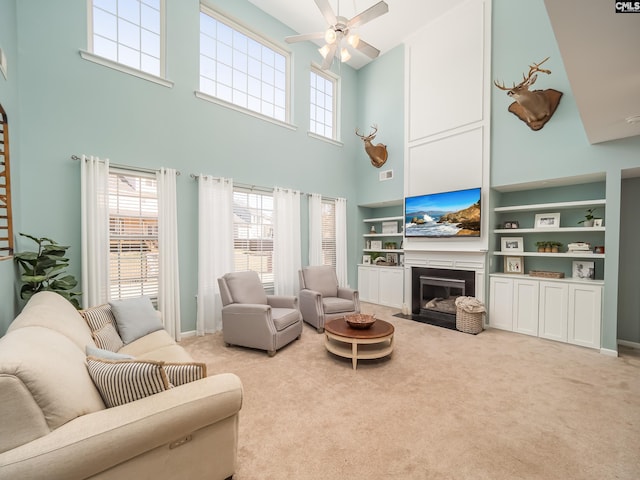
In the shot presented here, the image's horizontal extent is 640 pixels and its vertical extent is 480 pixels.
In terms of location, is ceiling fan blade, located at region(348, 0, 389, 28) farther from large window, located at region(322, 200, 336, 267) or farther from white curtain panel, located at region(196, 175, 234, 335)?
large window, located at region(322, 200, 336, 267)

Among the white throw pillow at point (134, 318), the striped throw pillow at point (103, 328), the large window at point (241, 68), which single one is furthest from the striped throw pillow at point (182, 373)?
the large window at point (241, 68)

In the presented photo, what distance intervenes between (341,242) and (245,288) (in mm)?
2694

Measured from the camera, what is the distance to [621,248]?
372 cm

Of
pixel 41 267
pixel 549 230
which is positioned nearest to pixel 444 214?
pixel 549 230

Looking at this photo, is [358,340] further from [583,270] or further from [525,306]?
[583,270]

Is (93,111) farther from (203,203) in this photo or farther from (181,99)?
(203,203)

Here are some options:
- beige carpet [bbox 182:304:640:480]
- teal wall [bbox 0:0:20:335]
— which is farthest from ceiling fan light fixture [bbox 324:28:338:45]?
beige carpet [bbox 182:304:640:480]

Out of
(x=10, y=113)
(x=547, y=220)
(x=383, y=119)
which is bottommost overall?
(x=547, y=220)

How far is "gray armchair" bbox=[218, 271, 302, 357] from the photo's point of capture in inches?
128

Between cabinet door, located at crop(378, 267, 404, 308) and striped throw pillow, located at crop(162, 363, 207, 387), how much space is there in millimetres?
4573

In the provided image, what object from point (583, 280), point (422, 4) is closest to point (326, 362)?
point (583, 280)

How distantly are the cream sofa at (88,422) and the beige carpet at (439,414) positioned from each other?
18.5 inches

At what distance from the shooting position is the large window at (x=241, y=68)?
14.3 feet

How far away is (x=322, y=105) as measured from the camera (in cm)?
601
